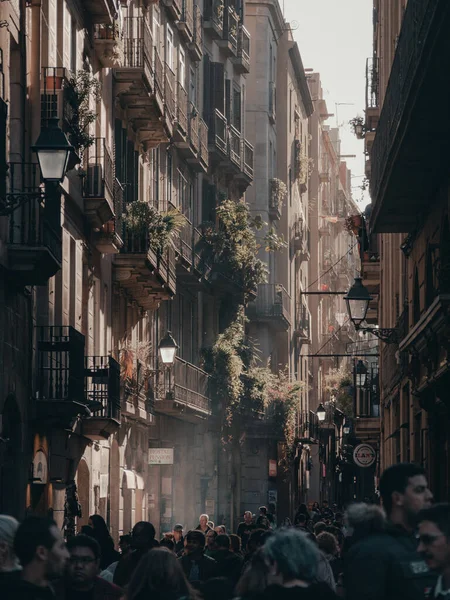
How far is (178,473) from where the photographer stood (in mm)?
41094

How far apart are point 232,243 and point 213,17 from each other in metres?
6.73

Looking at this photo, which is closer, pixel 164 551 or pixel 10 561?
pixel 10 561

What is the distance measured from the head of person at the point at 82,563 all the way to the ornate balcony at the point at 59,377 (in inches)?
450

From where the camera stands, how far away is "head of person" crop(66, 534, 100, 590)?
981 centimetres

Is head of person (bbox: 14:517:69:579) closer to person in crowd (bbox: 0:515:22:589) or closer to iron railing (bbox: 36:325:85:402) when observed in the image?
person in crowd (bbox: 0:515:22:589)

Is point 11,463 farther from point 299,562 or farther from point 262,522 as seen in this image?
point 299,562

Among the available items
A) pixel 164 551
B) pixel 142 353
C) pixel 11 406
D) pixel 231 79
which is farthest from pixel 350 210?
pixel 164 551

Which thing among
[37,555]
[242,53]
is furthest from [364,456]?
[37,555]

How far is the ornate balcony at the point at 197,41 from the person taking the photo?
137 feet

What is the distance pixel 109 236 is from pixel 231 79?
22846 mm

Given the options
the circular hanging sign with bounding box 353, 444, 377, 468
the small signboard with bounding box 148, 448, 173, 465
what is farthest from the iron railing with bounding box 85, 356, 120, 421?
the circular hanging sign with bounding box 353, 444, 377, 468

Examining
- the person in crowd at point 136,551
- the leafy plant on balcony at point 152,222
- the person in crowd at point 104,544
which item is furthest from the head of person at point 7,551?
the leafy plant on balcony at point 152,222

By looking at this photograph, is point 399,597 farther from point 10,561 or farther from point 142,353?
point 142,353

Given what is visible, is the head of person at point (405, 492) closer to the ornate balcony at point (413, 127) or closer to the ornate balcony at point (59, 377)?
the ornate balcony at point (413, 127)
